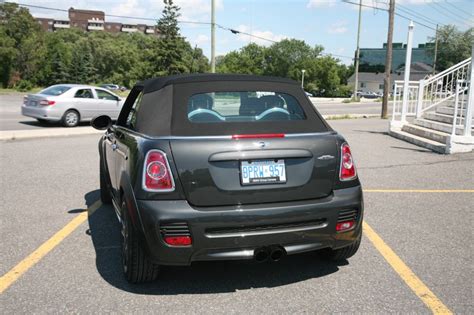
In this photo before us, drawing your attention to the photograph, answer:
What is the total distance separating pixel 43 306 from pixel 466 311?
2.96 meters

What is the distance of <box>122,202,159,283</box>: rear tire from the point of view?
10.8 ft

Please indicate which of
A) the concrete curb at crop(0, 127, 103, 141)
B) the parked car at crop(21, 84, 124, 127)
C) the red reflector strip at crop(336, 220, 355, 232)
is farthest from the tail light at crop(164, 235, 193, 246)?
the parked car at crop(21, 84, 124, 127)

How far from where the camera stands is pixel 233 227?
123 inches

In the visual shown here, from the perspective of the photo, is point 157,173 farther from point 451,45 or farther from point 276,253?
point 451,45

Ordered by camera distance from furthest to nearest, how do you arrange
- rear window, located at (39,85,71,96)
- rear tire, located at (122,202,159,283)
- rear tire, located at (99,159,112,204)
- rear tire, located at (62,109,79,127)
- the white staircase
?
rear window, located at (39,85,71,96) < rear tire, located at (62,109,79,127) < the white staircase < rear tire, located at (99,159,112,204) < rear tire, located at (122,202,159,283)

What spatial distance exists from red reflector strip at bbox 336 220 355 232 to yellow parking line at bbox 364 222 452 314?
665 millimetres

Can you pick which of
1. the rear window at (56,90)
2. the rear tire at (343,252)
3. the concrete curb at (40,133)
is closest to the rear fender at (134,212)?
the rear tire at (343,252)

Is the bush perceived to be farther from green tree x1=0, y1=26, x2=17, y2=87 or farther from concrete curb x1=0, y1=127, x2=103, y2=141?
concrete curb x1=0, y1=127, x2=103, y2=141

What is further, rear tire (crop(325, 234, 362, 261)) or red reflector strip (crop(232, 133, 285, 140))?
rear tire (crop(325, 234, 362, 261))

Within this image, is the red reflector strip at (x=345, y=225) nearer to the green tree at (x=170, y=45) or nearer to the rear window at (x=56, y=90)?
the rear window at (x=56, y=90)

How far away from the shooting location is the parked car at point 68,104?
15.5m

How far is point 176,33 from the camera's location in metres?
75.3

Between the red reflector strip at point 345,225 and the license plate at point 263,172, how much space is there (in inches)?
22.5

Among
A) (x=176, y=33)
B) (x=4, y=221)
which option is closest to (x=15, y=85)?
(x=176, y=33)
